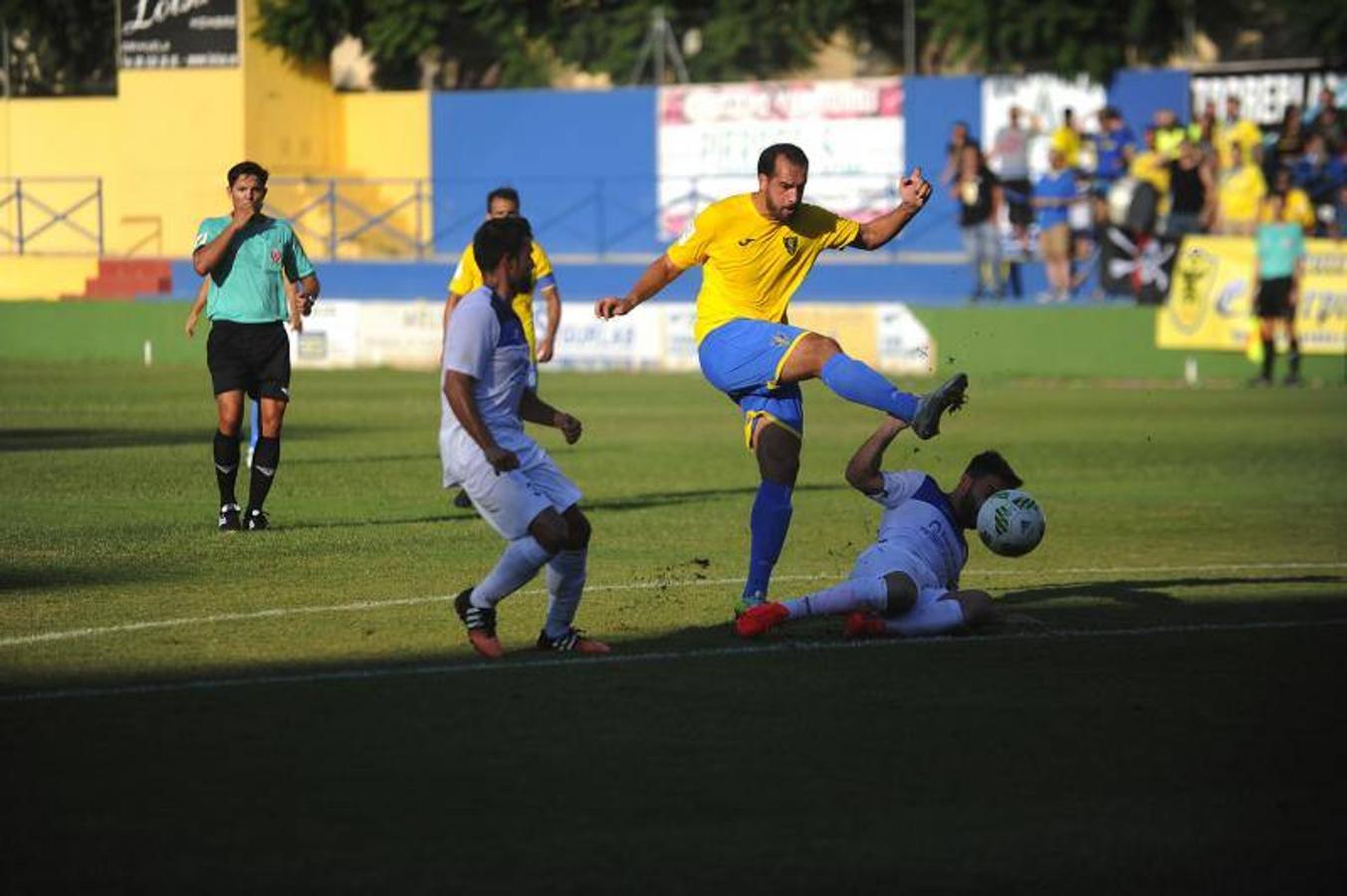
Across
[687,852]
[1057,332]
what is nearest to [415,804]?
[687,852]

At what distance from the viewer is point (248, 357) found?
49.7 ft

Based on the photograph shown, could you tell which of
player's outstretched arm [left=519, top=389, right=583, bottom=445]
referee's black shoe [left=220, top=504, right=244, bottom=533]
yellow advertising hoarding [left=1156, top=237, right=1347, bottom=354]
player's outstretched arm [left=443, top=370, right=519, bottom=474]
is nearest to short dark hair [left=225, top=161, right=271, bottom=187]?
referee's black shoe [left=220, top=504, right=244, bottom=533]

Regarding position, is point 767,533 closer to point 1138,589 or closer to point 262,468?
point 1138,589

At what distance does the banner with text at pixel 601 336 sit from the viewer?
1326 inches

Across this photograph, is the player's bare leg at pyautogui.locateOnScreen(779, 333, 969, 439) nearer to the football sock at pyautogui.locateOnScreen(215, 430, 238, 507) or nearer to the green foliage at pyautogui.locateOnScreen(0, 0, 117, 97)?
the football sock at pyautogui.locateOnScreen(215, 430, 238, 507)

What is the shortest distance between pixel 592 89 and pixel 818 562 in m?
32.1

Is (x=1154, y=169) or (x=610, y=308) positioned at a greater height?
(x=1154, y=169)

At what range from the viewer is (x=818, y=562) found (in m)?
13.8

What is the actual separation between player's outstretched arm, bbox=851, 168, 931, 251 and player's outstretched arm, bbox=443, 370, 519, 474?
2.60 metres

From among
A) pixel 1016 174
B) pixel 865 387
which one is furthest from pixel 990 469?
pixel 1016 174

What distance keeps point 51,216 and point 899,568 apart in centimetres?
3762

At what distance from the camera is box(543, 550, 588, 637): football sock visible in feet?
32.1

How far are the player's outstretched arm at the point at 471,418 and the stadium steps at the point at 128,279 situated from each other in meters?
34.4

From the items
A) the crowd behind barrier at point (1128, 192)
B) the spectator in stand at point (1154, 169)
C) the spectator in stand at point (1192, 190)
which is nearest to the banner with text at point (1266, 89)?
the crowd behind barrier at point (1128, 192)
